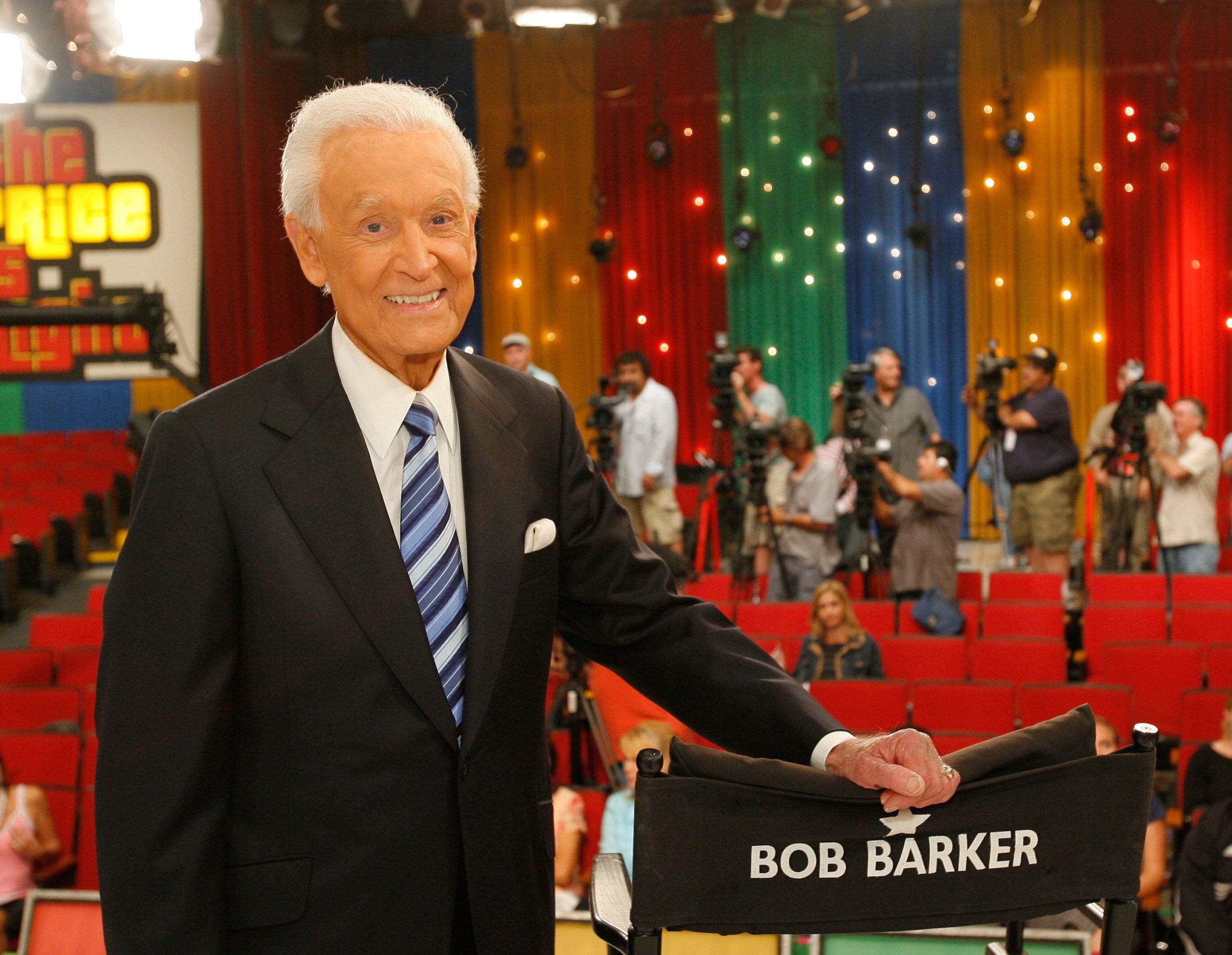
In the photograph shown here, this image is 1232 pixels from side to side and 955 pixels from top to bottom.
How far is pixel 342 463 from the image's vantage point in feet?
3.97

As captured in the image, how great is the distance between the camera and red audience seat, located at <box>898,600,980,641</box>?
5.64 meters

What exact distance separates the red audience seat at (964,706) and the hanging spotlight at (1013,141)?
6.71m

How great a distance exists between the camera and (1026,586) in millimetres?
6176

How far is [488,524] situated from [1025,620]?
475 centimetres

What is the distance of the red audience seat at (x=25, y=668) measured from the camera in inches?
222

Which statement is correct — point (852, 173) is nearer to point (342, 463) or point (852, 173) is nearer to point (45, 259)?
point (45, 259)

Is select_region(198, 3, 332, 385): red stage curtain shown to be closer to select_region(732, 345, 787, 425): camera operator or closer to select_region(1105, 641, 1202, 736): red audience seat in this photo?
select_region(732, 345, 787, 425): camera operator

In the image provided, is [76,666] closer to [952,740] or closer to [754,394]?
[952,740]

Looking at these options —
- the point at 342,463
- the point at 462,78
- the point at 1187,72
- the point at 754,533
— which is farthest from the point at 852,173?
the point at 342,463

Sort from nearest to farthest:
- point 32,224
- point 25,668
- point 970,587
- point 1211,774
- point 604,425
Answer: point 1211,774 → point 25,668 → point 970,587 → point 604,425 → point 32,224

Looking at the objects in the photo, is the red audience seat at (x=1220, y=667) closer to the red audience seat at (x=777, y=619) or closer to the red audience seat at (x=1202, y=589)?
the red audience seat at (x=1202, y=589)

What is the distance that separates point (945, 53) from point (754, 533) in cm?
579

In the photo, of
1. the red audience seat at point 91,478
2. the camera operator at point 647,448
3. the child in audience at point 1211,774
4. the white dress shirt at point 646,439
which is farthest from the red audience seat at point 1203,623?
the red audience seat at point 91,478

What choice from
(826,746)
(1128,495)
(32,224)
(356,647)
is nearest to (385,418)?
(356,647)
